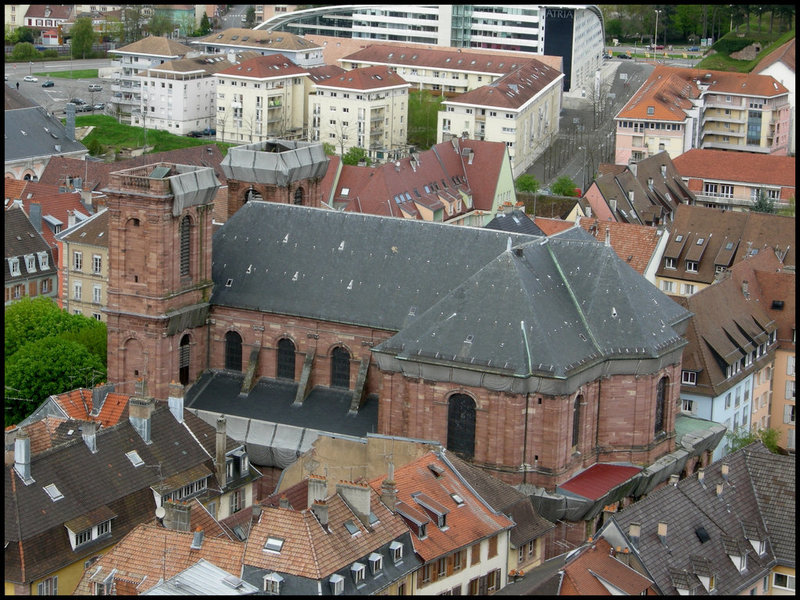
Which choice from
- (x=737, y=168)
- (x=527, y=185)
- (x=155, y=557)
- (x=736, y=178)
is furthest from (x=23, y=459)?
(x=737, y=168)

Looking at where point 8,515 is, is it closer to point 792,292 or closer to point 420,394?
point 420,394

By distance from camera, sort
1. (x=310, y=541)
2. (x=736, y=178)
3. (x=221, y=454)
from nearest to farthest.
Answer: (x=310, y=541) → (x=221, y=454) → (x=736, y=178)

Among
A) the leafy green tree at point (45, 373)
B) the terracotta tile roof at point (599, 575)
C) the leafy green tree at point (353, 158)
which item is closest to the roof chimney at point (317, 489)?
the terracotta tile roof at point (599, 575)

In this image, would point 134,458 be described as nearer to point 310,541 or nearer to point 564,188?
point 310,541

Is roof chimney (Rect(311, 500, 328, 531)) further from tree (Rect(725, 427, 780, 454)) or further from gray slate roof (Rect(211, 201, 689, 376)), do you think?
tree (Rect(725, 427, 780, 454))

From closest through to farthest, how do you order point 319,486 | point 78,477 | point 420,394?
point 319,486, point 78,477, point 420,394

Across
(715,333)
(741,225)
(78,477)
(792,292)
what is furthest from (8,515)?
(741,225)
